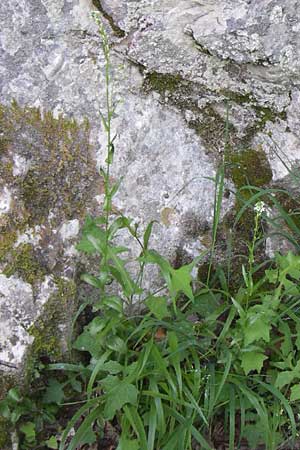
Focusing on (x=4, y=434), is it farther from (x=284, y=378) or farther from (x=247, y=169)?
(x=247, y=169)

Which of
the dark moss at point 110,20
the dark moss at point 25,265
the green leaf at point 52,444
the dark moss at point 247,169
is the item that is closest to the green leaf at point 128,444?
the green leaf at point 52,444

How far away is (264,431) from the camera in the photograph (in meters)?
2.34

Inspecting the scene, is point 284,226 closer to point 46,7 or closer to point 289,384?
point 289,384

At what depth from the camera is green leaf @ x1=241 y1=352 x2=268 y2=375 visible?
2.25m

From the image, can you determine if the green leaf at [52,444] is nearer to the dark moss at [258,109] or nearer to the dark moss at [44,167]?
the dark moss at [44,167]

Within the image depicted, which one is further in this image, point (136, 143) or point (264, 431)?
point (136, 143)

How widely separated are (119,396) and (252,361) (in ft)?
1.63

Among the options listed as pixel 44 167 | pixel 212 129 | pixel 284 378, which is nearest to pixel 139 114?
pixel 212 129

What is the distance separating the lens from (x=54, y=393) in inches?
95.7

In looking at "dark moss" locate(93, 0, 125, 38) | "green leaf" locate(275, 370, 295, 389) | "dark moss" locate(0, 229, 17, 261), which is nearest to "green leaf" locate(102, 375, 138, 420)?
"green leaf" locate(275, 370, 295, 389)

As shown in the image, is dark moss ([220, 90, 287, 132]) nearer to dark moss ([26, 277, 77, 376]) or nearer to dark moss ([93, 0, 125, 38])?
dark moss ([93, 0, 125, 38])

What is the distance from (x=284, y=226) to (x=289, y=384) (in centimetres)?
65

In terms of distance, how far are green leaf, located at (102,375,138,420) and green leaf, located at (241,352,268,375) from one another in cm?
41

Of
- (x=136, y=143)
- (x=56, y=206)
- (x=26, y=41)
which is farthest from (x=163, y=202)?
(x=26, y=41)
